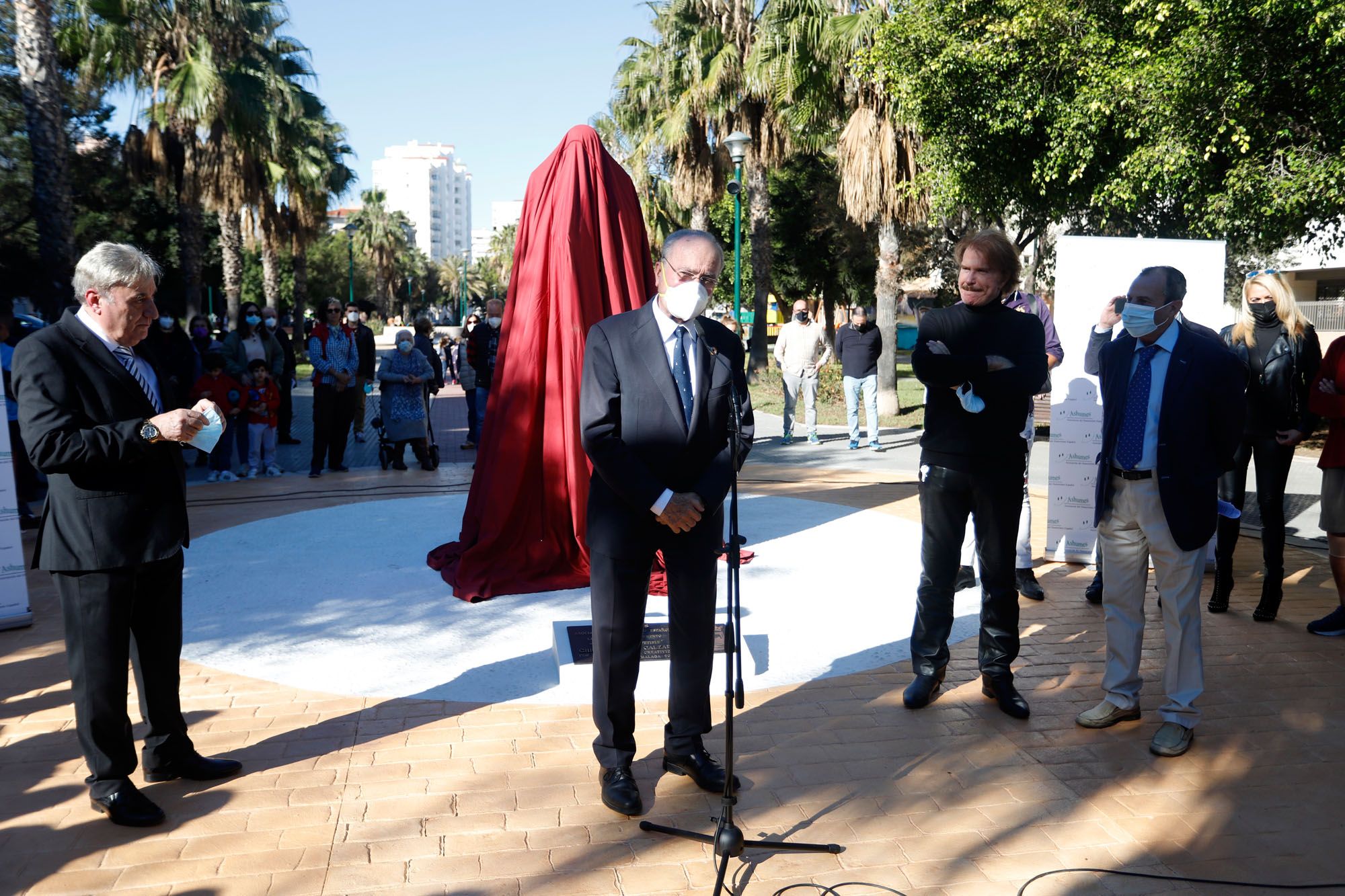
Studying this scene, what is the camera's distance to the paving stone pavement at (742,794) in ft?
10.5

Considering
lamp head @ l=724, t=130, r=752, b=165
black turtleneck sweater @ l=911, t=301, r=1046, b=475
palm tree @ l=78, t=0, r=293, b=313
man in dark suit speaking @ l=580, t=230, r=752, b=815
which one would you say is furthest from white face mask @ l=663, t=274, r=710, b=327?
palm tree @ l=78, t=0, r=293, b=313

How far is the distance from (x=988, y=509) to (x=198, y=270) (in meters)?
24.9

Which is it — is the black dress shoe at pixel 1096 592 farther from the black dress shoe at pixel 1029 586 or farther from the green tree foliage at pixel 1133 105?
the green tree foliage at pixel 1133 105

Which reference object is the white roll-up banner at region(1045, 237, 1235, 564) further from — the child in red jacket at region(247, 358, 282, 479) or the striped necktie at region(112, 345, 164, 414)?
the child in red jacket at region(247, 358, 282, 479)

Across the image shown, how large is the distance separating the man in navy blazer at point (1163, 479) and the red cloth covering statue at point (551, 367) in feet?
10.3

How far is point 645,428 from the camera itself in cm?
349

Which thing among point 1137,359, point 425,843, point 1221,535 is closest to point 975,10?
point 1221,535

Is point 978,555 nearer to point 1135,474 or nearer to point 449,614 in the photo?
point 1135,474

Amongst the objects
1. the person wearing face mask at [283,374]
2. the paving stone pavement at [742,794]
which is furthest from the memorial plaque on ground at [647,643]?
the person wearing face mask at [283,374]

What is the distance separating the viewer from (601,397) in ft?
11.4

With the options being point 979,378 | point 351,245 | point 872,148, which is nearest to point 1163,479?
point 979,378

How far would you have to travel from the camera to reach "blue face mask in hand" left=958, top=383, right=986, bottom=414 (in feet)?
13.8

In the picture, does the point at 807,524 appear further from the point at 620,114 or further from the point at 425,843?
the point at 620,114

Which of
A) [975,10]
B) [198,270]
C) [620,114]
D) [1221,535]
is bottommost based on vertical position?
[1221,535]
